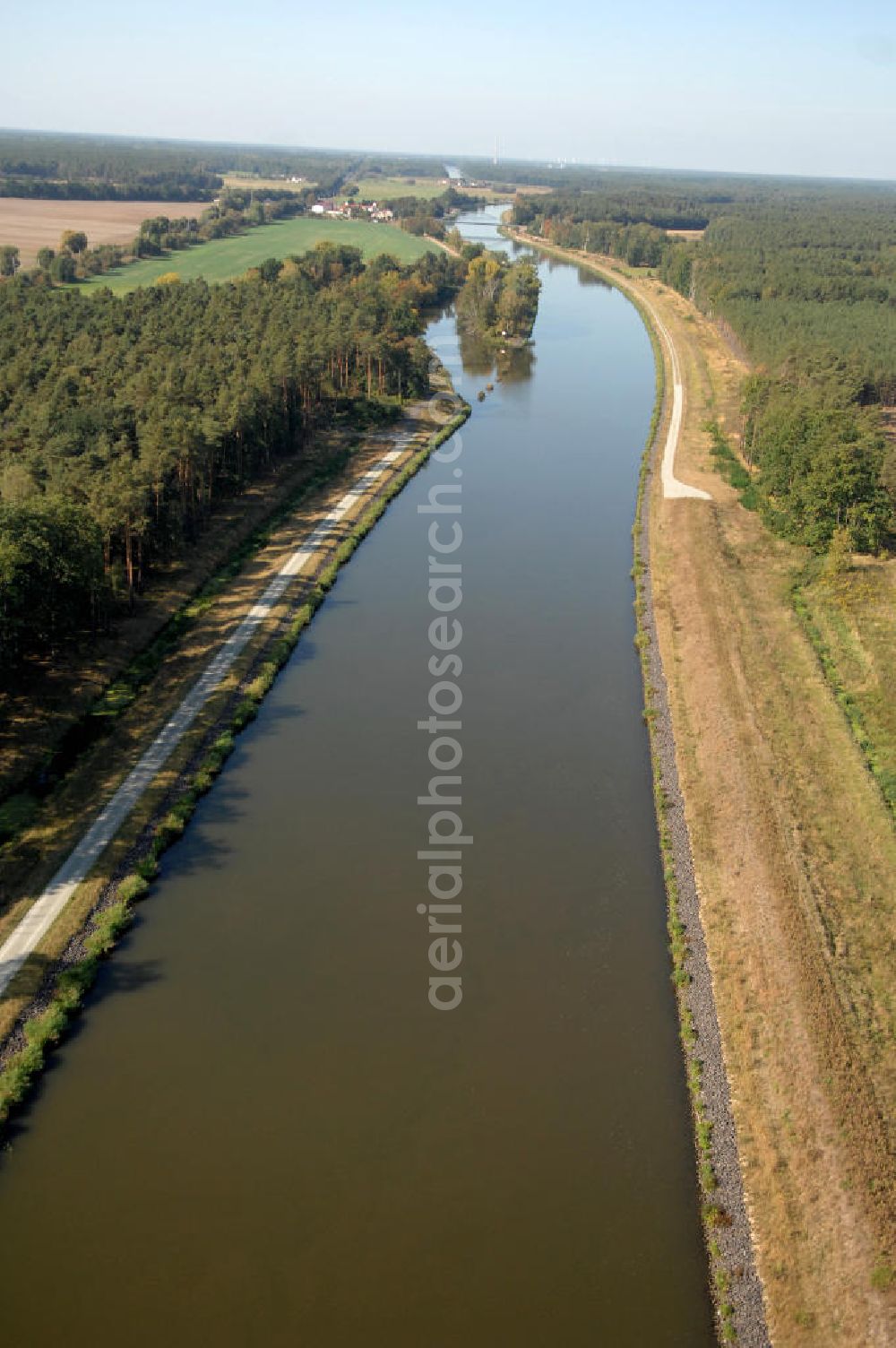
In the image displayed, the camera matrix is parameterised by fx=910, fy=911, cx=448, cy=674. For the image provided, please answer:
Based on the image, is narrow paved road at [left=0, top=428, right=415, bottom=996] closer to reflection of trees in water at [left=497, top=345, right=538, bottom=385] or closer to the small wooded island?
reflection of trees in water at [left=497, top=345, right=538, bottom=385]

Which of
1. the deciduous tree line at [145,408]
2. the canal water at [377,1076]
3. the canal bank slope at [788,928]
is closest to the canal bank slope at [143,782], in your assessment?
the canal water at [377,1076]

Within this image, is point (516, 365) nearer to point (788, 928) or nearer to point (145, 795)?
point (145, 795)

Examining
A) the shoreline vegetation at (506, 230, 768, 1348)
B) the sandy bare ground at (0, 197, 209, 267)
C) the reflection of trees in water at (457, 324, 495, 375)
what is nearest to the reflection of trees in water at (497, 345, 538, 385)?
the reflection of trees in water at (457, 324, 495, 375)

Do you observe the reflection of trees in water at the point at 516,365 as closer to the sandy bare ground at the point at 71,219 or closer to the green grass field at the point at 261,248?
the green grass field at the point at 261,248

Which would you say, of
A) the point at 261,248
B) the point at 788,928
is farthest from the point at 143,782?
the point at 261,248

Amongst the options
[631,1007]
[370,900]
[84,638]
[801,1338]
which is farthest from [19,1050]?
[84,638]
